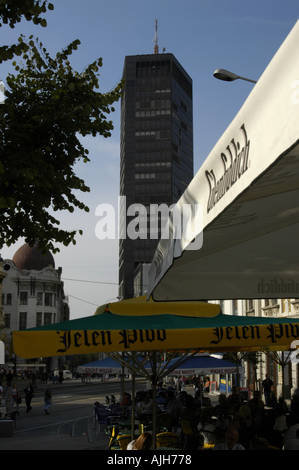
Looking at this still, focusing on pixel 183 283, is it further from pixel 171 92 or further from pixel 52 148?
pixel 171 92

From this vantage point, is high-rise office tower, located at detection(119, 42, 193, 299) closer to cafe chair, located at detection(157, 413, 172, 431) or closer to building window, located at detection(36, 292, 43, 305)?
building window, located at detection(36, 292, 43, 305)

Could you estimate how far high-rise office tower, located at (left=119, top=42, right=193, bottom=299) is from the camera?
13014 centimetres

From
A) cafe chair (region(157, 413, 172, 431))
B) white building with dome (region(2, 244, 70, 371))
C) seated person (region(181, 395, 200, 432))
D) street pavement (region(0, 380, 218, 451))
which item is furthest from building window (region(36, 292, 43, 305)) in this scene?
seated person (region(181, 395, 200, 432))

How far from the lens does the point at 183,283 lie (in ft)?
15.6

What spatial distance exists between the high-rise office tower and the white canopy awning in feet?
405

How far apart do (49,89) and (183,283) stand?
7315 mm

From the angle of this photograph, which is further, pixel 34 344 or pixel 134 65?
pixel 134 65

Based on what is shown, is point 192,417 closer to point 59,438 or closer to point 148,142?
point 59,438

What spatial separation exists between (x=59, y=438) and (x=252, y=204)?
15.9 m

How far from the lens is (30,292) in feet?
346

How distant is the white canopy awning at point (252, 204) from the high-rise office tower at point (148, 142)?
124 metres

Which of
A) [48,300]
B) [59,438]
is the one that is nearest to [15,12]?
[59,438]

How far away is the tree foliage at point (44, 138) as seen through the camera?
9023mm

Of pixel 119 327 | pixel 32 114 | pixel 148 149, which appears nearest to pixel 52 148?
pixel 32 114
